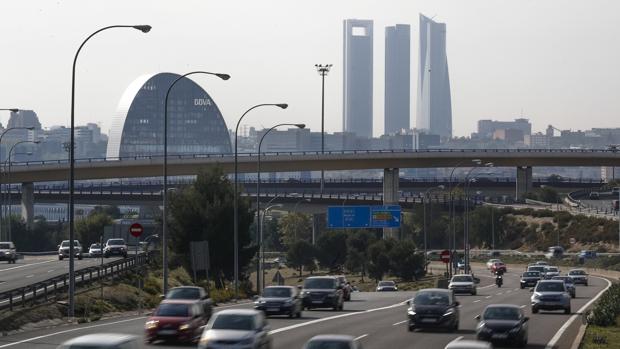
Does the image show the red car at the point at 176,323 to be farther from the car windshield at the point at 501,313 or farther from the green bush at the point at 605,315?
the green bush at the point at 605,315

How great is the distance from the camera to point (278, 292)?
5300 centimetres

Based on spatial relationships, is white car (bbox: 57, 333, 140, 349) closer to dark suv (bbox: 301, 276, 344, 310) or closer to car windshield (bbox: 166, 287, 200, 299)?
car windshield (bbox: 166, 287, 200, 299)

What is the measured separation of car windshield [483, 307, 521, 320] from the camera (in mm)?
40375

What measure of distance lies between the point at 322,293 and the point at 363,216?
62.2 meters

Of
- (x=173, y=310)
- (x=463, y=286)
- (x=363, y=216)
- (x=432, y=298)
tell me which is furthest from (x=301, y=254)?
(x=173, y=310)

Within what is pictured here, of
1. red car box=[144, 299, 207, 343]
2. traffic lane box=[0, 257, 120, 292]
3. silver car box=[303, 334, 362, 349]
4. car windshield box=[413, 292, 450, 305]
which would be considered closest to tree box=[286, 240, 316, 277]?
traffic lane box=[0, 257, 120, 292]

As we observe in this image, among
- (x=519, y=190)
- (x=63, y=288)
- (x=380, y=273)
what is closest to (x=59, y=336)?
(x=63, y=288)

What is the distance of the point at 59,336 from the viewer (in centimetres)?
Answer: 4269

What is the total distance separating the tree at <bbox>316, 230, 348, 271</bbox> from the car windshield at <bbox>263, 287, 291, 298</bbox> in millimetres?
98585

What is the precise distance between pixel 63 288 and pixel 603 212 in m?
125

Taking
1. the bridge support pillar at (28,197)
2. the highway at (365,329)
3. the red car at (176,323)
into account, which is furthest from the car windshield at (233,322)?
the bridge support pillar at (28,197)

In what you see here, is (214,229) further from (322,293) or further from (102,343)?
(102,343)

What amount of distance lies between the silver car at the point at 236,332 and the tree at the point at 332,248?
116798mm

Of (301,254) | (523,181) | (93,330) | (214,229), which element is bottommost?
(301,254)
